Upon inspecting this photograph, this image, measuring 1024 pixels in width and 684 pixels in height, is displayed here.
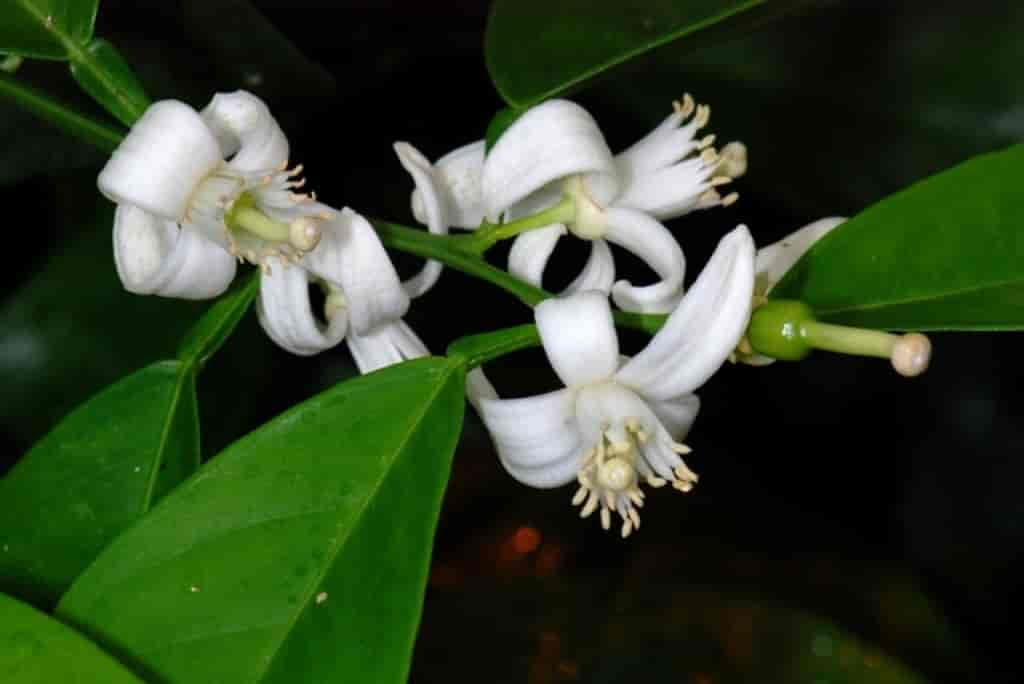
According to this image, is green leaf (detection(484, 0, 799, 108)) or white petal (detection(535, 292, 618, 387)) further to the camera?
green leaf (detection(484, 0, 799, 108))

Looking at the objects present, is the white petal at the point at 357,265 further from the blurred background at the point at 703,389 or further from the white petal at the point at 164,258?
the blurred background at the point at 703,389

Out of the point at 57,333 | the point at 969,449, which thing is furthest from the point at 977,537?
the point at 57,333

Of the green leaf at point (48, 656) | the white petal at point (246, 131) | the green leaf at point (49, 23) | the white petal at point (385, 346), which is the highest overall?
the green leaf at point (49, 23)

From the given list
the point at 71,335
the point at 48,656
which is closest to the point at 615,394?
the point at 48,656

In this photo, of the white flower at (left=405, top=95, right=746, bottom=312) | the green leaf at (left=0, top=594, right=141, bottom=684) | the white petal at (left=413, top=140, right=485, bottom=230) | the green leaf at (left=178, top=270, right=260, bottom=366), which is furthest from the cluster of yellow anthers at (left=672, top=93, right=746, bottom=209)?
the green leaf at (left=0, top=594, right=141, bottom=684)

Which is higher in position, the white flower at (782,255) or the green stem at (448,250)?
the green stem at (448,250)

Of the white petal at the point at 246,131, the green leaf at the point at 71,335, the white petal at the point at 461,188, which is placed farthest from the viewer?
the green leaf at the point at 71,335

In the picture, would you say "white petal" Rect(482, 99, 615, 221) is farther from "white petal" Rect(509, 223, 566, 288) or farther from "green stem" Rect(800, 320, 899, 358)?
"green stem" Rect(800, 320, 899, 358)

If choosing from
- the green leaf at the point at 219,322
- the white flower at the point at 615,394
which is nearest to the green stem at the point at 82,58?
the green leaf at the point at 219,322

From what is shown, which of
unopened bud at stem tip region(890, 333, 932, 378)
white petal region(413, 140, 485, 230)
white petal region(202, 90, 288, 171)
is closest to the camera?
unopened bud at stem tip region(890, 333, 932, 378)
